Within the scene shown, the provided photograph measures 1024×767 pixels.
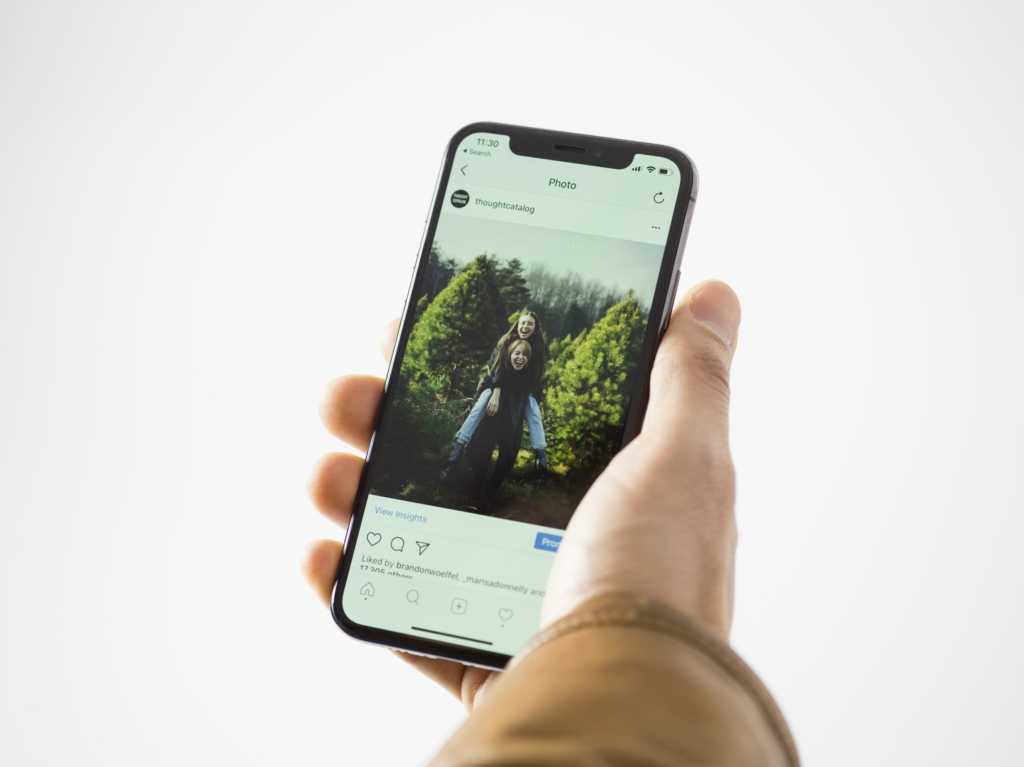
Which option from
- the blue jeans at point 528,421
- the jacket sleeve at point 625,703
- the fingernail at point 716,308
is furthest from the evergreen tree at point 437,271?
the jacket sleeve at point 625,703

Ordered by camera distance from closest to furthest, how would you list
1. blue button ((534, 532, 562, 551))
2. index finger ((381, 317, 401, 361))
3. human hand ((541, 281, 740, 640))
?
human hand ((541, 281, 740, 640)) → blue button ((534, 532, 562, 551)) → index finger ((381, 317, 401, 361))

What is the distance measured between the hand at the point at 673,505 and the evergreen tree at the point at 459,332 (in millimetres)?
155

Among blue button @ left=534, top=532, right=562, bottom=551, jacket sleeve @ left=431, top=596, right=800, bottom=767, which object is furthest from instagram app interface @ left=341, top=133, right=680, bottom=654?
jacket sleeve @ left=431, top=596, right=800, bottom=767

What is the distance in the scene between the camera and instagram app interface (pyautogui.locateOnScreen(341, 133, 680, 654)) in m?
0.63

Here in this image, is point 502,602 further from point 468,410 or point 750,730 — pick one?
point 750,730

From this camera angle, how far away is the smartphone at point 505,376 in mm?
631

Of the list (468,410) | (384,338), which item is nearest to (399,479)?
(468,410)

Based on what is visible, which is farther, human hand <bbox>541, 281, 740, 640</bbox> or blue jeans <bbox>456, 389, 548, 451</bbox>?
blue jeans <bbox>456, 389, 548, 451</bbox>

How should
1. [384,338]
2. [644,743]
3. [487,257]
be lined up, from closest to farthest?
[644,743], [487,257], [384,338]

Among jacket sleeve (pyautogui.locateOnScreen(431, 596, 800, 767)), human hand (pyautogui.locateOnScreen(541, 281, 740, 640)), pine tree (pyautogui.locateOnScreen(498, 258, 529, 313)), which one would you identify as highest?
pine tree (pyautogui.locateOnScreen(498, 258, 529, 313))

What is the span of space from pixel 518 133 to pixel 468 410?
0.26m

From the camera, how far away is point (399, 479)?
678 millimetres

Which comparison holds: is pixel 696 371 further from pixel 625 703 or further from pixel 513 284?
pixel 625 703

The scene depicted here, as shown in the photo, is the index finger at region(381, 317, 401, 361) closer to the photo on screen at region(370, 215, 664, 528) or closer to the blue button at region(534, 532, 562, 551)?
the photo on screen at region(370, 215, 664, 528)
